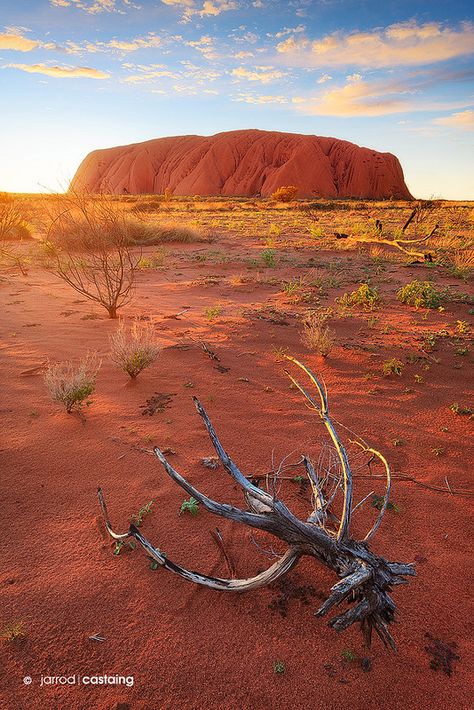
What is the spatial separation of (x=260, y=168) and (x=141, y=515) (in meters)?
76.8

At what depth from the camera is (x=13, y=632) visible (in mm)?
2016

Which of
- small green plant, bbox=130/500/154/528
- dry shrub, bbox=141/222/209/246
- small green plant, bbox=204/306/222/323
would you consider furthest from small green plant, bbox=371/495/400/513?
dry shrub, bbox=141/222/209/246

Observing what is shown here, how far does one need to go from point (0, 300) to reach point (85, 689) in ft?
28.5

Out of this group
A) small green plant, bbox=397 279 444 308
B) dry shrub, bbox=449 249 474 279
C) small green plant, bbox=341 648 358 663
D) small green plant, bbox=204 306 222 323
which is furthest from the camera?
dry shrub, bbox=449 249 474 279

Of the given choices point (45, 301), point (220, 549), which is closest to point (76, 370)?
point (220, 549)

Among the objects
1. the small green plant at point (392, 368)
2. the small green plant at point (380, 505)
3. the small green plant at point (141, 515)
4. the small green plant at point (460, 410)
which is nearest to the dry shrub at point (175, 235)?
the small green plant at point (392, 368)

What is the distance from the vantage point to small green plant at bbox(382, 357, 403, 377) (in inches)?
197

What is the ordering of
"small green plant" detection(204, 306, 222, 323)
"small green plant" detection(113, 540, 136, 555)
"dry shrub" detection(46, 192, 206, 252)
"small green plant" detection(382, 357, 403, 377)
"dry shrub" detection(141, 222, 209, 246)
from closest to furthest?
"small green plant" detection(113, 540, 136, 555) → "small green plant" detection(382, 357, 403, 377) → "dry shrub" detection(46, 192, 206, 252) → "small green plant" detection(204, 306, 222, 323) → "dry shrub" detection(141, 222, 209, 246)

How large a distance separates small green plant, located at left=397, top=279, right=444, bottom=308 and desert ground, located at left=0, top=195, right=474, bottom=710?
656 millimetres

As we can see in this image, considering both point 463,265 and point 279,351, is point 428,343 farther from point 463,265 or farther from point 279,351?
point 463,265

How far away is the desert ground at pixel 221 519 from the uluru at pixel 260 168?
65.2 m

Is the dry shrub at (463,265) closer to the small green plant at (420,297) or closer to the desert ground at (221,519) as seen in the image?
the small green plant at (420,297)

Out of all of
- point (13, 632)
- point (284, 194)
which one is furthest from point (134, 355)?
point (284, 194)

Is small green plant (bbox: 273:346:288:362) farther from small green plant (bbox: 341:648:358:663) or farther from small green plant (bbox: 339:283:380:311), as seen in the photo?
small green plant (bbox: 341:648:358:663)
